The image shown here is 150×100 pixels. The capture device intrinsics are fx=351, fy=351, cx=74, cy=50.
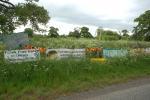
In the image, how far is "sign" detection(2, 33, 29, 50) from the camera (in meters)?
25.0

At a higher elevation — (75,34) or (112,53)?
(75,34)

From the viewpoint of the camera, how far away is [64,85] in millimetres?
13648

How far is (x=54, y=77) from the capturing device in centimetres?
A: 1439

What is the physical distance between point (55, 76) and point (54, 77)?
16 cm

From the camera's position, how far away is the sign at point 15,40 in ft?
82.2

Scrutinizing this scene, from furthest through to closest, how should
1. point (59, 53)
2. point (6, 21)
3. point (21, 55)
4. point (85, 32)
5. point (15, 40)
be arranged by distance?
point (85, 32) < point (6, 21) < point (15, 40) < point (59, 53) < point (21, 55)


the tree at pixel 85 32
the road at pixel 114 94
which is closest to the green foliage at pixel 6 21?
the road at pixel 114 94

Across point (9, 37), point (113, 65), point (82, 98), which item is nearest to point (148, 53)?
point (113, 65)

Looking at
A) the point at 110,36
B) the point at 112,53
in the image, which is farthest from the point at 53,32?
the point at 112,53

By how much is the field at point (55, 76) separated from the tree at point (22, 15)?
42.4 ft

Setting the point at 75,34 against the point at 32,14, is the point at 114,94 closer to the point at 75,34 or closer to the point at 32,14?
the point at 32,14

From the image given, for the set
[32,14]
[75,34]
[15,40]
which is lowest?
[15,40]

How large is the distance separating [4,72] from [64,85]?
238cm

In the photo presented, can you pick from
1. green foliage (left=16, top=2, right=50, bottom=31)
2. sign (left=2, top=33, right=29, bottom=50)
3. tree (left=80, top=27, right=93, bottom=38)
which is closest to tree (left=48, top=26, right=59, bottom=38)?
tree (left=80, top=27, right=93, bottom=38)
